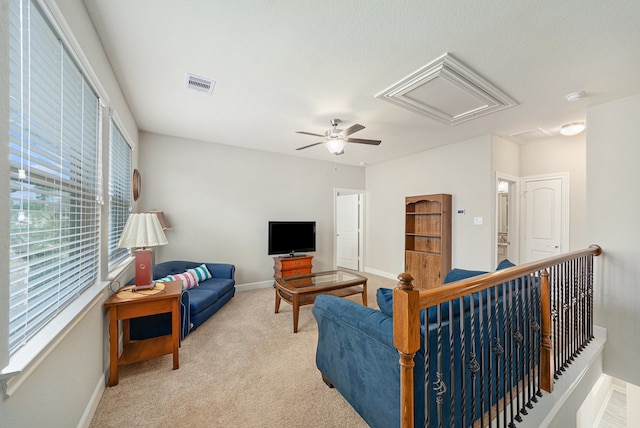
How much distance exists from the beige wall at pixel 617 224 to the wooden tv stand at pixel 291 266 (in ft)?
12.5

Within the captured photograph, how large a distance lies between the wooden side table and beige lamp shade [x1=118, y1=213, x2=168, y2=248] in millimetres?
434

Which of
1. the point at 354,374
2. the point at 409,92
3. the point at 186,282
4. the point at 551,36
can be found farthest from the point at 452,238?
the point at 186,282

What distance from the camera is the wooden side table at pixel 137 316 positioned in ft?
6.39

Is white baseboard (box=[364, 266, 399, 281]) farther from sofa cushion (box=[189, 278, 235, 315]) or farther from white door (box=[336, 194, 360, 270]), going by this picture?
sofa cushion (box=[189, 278, 235, 315])

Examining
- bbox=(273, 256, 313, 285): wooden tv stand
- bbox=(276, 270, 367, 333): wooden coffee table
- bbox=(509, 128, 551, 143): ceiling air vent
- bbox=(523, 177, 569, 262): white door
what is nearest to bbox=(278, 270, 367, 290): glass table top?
bbox=(276, 270, 367, 333): wooden coffee table

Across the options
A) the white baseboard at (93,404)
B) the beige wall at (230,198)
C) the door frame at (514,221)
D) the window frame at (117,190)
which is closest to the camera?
the white baseboard at (93,404)

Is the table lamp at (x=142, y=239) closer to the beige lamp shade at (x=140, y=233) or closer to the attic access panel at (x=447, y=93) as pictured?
the beige lamp shade at (x=140, y=233)

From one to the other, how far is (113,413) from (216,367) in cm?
72

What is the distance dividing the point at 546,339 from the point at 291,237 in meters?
3.68

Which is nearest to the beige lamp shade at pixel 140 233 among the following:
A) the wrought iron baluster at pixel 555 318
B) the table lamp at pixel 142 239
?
the table lamp at pixel 142 239

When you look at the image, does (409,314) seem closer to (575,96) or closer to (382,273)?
(575,96)

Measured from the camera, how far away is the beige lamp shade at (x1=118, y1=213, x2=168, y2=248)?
2104 millimetres

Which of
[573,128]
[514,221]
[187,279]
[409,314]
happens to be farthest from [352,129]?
[514,221]

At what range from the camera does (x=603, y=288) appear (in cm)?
→ 274
